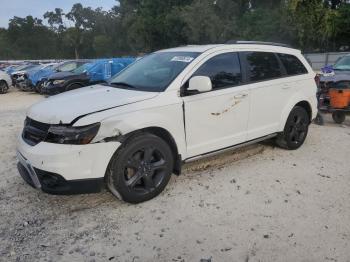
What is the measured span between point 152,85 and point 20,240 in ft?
7.56

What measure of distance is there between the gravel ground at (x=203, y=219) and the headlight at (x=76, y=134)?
0.86m

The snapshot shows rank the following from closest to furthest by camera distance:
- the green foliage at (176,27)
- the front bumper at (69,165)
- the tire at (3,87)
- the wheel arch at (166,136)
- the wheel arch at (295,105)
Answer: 1. the front bumper at (69,165)
2. the wheel arch at (166,136)
3. the wheel arch at (295,105)
4. the tire at (3,87)
5. the green foliage at (176,27)

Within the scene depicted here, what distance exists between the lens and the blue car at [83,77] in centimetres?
1491

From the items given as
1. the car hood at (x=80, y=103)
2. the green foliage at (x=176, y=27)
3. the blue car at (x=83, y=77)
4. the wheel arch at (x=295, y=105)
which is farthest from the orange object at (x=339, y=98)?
the green foliage at (x=176, y=27)

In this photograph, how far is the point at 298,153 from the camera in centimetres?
643

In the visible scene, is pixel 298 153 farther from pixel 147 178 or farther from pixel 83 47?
pixel 83 47

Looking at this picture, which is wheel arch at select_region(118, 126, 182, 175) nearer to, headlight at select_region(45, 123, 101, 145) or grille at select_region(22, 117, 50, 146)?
headlight at select_region(45, 123, 101, 145)

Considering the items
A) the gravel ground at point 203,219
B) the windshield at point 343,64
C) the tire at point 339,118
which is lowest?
the tire at point 339,118

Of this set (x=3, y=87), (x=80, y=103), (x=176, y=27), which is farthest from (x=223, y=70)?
(x=176, y=27)

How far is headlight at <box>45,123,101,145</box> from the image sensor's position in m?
4.08

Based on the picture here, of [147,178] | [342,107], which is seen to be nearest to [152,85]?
[147,178]

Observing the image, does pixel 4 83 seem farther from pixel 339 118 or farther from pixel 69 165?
pixel 69 165

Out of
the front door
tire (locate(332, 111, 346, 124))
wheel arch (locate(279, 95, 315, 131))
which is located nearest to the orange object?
tire (locate(332, 111, 346, 124))

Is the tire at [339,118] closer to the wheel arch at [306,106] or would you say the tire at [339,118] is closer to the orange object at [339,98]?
the orange object at [339,98]
